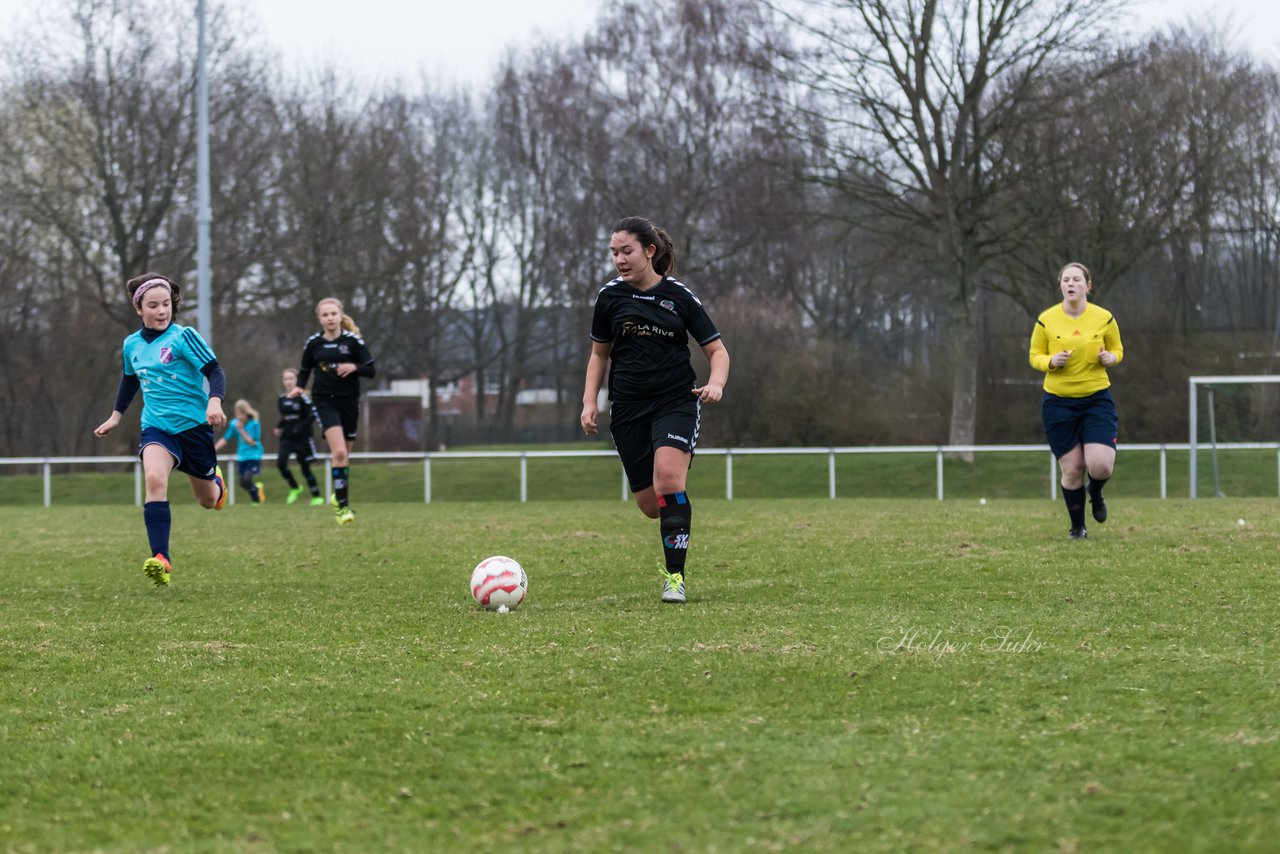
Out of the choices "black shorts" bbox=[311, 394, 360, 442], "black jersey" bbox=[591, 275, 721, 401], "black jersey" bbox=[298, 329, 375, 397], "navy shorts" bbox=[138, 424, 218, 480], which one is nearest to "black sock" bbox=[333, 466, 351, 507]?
"black shorts" bbox=[311, 394, 360, 442]

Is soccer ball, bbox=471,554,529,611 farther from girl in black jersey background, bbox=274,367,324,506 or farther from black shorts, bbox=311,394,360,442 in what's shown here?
girl in black jersey background, bbox=274,367,324,506

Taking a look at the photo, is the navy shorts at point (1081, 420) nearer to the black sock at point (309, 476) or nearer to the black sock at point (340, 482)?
the black sock at point (340, 482)

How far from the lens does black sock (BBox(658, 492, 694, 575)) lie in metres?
7.46

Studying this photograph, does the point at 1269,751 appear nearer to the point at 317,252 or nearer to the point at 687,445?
the point at 687,445

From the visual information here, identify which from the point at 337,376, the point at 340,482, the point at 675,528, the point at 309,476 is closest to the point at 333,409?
the point at 337,376

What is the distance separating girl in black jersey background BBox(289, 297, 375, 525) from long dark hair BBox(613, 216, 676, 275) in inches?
269

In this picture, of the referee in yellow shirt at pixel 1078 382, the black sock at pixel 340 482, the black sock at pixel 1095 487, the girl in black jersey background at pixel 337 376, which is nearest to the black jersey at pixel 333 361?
the girl in black jersey background at pixel 337 376

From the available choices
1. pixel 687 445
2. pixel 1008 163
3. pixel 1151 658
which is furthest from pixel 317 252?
pixel 1151 658

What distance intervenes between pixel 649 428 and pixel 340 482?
7.40 meters

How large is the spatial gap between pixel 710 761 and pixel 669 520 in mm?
3740

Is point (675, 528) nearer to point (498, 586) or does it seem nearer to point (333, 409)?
point (498, 586)

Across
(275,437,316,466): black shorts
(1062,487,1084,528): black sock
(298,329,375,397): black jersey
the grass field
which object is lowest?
the grass field

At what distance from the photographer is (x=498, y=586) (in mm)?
7113

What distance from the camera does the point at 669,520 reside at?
7.52 meters
